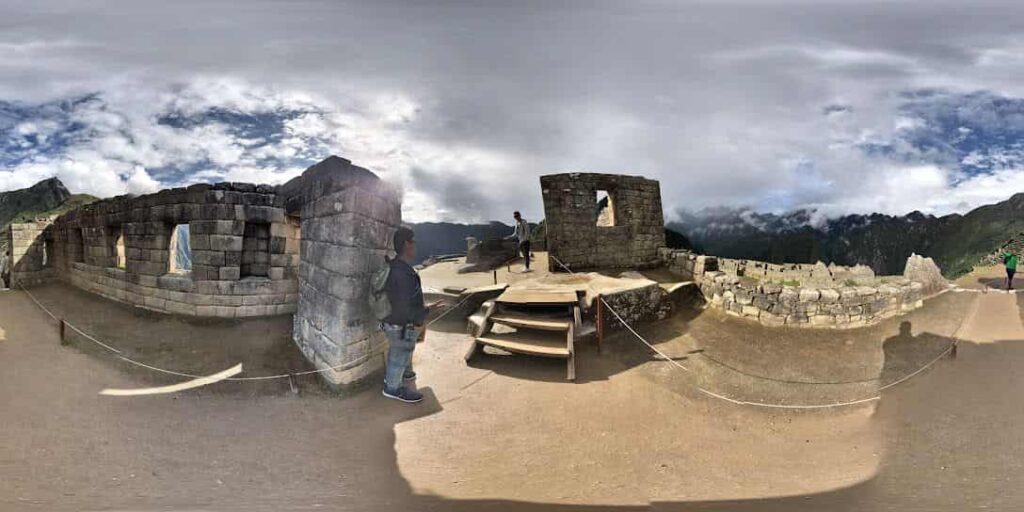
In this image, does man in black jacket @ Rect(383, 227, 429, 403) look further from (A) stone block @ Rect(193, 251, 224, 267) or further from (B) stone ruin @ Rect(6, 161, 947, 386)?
(A) stone block @ Rect(193, 251, 224, 267)

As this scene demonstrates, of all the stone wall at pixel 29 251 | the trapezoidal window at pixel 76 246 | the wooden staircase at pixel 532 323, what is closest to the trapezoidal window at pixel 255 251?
the wooden staircase at pixel 532 323

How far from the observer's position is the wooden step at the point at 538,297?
6.43 m

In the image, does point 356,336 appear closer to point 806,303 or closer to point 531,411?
point 531,411

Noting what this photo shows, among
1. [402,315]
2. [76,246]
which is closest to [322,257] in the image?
[402,315]

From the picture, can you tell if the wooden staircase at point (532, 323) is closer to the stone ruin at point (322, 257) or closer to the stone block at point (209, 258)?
the stone ruin at point (322, 257)

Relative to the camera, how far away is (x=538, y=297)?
657 cm

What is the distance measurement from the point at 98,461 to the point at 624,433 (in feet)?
12.9

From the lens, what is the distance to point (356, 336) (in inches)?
148

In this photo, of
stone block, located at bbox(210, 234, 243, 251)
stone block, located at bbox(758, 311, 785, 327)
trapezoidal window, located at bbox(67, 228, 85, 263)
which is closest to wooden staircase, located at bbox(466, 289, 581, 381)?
stone block, located at bbox(210, 234, 243, 251)

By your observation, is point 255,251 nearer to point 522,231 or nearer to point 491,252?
point 522,231

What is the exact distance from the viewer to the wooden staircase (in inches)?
224

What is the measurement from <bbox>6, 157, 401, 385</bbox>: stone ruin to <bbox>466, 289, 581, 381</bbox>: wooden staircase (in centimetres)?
213

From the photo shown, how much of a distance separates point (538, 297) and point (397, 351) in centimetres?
313

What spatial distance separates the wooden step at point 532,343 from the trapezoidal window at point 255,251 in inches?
120
